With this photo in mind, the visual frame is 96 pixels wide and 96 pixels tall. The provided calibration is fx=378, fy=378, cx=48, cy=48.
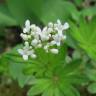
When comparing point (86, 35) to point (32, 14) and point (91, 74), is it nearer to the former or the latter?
point (91, 74)

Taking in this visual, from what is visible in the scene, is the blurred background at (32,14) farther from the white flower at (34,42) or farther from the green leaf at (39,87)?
the white flower at (34,42)

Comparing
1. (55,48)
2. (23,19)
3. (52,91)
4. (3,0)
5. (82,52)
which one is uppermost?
(3,0)

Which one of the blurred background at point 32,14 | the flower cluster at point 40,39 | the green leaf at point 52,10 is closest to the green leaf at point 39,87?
the flower cluster at point 40,39

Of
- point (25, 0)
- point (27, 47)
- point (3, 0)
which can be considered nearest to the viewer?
point (27, 47)

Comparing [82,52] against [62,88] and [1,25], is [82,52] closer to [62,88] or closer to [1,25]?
[62,88]

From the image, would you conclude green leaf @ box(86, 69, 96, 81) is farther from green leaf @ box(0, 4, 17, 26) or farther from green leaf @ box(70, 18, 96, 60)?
green leaf @ box(0, 4, 17, 26)

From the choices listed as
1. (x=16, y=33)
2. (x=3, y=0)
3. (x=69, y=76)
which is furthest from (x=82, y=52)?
(x=3, y=0)

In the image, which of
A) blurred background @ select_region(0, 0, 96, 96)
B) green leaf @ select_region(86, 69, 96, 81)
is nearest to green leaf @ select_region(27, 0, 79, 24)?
blurred background @ select_region(0, 0, 96, 96)

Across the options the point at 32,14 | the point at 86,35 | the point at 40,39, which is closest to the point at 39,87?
the point at 40,39

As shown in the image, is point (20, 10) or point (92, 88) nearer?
point (92, 88)
